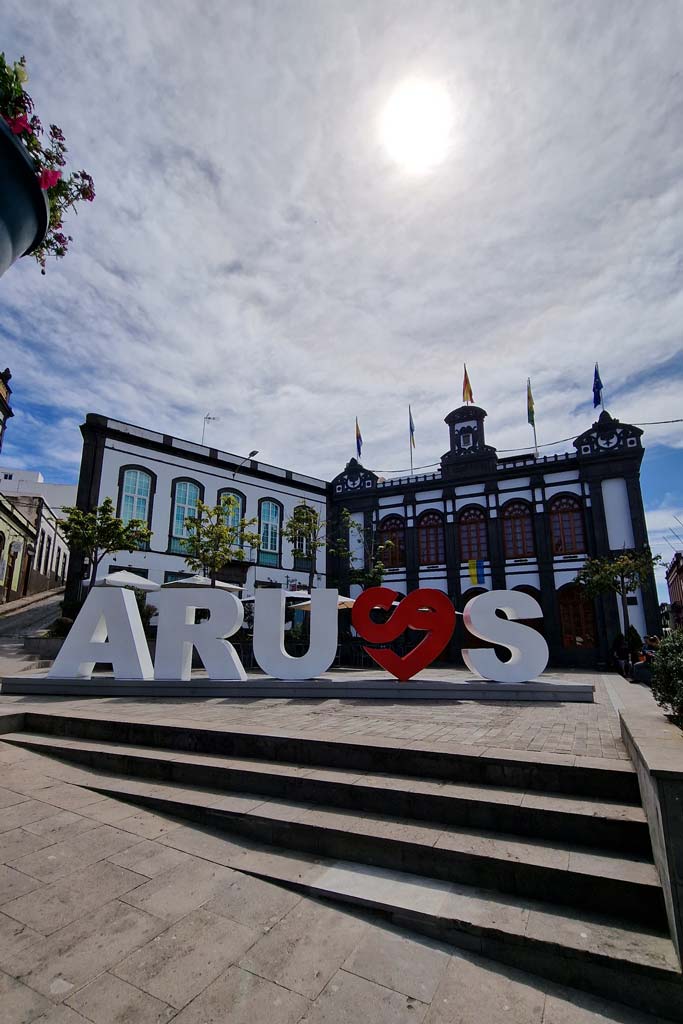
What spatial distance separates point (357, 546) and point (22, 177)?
2563 centimetres

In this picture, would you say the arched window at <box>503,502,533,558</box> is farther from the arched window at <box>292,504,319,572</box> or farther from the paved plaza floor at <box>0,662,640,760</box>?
the paved plaza floor at <box>0,662,640,760</box>

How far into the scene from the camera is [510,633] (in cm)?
915

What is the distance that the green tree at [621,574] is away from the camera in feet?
58.3

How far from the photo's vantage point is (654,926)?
9.12 ft

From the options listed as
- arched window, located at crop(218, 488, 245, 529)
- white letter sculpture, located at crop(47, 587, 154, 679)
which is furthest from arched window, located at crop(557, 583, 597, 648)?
white letter sculpture, located at crop(47, 587, 154, 679)

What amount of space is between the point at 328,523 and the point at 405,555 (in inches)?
184

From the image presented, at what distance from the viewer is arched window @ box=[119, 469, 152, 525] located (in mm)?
20922

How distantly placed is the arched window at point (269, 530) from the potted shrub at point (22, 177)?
22861 mm

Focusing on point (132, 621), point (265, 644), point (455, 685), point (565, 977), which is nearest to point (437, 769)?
point (565, 977)

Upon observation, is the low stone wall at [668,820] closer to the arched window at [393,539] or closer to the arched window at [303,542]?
the arched window at [303,542]

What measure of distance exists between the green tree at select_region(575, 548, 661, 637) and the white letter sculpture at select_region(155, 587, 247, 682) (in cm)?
1374

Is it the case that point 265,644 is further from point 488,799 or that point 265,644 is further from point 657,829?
point 657,829

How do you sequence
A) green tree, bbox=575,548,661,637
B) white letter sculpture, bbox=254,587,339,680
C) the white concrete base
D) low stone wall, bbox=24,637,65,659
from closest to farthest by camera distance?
the white concrete base → white letter sculpture, bbox=254,587,339,680 → low stone wall, bbox=24,637,65,659 → green tree, bbox=575,548,661,637

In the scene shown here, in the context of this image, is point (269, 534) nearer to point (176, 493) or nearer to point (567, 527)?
point (176, 493)
